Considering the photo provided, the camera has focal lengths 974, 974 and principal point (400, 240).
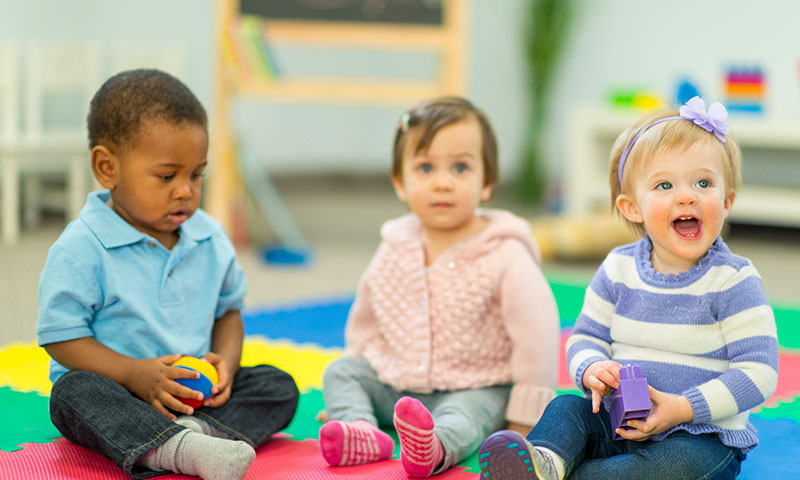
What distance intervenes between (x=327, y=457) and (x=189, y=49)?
3.68 metres

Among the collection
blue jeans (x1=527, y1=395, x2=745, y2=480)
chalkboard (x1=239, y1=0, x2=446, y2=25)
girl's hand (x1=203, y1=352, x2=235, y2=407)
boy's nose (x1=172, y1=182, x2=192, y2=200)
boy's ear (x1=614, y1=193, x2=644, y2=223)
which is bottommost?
girl's hand (x1=203, y1=352, x2=235, y2=407)

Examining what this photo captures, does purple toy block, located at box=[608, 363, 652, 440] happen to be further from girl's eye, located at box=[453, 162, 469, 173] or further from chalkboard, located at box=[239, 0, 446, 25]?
chalkboard, located at box=[239, 0, 446, 25]

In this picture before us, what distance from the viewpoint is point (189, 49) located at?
4730 mm

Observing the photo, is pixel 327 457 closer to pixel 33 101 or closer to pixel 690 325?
pixel 690 325

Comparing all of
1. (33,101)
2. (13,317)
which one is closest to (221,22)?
(33,101)

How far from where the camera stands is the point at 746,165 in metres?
4.50

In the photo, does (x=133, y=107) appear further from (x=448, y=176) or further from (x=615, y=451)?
(x=615, y=451)

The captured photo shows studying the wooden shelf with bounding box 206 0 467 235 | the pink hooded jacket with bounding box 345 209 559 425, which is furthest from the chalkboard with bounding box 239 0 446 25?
the pink hooded jacket with bounding box 345 209 559 425

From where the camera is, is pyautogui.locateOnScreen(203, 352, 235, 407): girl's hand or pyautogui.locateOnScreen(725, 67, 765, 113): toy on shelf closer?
pyautogui.locateOnScreen(203, 352, 235, 407): girl's hand

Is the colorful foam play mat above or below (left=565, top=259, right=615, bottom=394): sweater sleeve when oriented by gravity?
below

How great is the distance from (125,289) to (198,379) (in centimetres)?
17

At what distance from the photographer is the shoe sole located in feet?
3.79

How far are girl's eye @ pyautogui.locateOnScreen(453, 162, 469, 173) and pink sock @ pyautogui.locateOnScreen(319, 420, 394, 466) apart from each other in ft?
1.53

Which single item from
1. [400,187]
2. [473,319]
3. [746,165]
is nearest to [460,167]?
[400,187]
